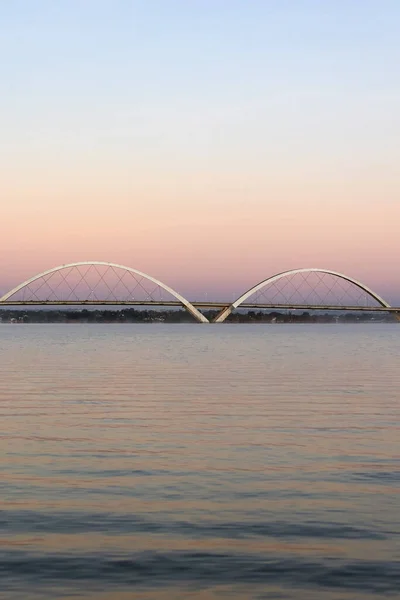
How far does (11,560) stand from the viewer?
44.2 ft

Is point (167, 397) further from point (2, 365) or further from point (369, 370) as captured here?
point (2, 365)

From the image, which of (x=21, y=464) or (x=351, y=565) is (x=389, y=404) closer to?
(x=21, y=464)

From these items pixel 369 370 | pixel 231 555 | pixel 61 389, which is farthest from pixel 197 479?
pixel 369 370

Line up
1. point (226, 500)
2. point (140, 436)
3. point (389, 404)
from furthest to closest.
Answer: point (389, 404) < point (140, 436) < point (226, 500)

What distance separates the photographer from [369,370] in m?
57.7

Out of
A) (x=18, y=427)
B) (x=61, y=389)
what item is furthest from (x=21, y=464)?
(x=61, y=389)

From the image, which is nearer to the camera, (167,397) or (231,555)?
(231,555)

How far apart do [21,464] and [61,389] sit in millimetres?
21561

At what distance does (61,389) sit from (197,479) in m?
23.7

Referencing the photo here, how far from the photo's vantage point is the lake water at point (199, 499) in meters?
12.8

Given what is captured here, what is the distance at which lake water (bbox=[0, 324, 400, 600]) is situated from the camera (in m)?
12.8

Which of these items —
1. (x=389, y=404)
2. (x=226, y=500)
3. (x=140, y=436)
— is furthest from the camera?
(x=389, y=404)

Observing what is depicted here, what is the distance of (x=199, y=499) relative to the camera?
1738 cm

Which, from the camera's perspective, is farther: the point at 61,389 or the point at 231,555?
the point at 61,389
